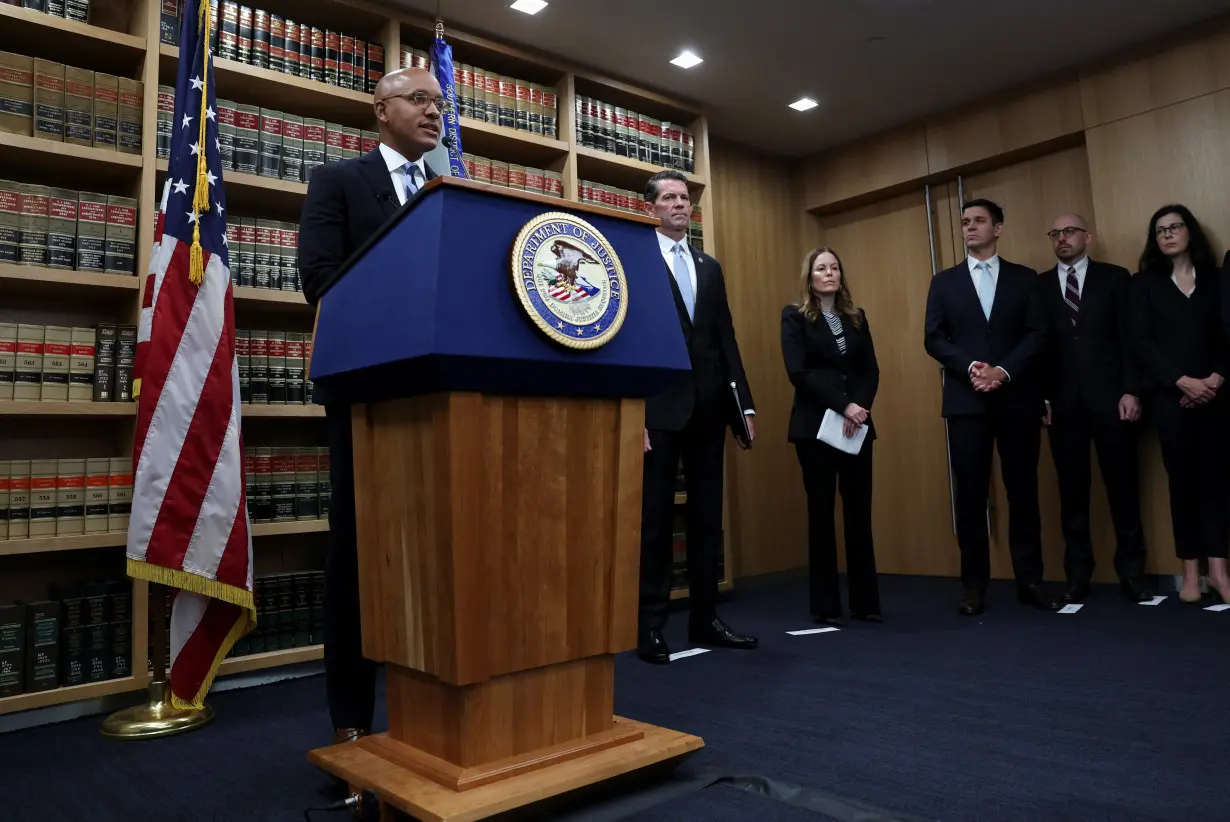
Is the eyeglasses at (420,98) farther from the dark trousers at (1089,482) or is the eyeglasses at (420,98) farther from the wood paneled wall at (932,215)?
the wood paneled wall at (932,215)

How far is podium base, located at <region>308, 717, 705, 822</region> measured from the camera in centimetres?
109

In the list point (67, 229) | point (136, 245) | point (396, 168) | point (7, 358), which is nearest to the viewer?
point (396, 168)

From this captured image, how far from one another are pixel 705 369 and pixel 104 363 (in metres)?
1.83

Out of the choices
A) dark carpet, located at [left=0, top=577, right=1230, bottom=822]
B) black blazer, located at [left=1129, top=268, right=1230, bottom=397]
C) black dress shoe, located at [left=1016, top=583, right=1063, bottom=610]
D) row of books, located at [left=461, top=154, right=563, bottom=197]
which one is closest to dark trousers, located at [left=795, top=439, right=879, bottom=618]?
dark carpet, located at [left=0, top=577, right=1230, bottom=822]

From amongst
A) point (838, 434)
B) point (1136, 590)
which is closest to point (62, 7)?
point (838, 434)

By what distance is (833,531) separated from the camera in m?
3.06

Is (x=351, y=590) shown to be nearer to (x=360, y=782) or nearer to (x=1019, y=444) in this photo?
(x=360, y=782)

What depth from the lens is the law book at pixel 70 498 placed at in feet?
7.72

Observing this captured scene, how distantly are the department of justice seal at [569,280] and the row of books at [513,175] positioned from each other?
224 centimetres

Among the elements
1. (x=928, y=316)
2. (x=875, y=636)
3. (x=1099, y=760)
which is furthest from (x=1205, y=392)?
(x=1099, y=760)

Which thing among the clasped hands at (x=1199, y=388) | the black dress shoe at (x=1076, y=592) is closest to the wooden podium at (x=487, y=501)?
the black dress shoe at (x=1076, y=592)

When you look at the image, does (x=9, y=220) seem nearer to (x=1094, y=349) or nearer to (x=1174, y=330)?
(x=1094, y=349)

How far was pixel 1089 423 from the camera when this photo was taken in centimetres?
357

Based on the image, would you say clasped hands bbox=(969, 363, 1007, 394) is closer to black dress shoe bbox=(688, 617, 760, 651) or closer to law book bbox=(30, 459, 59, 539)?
black dress shoe bbox=(688, 617, 760, 651)
